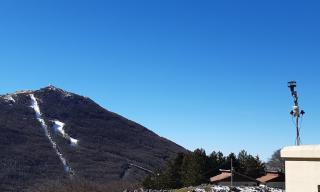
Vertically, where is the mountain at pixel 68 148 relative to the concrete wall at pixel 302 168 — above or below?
above

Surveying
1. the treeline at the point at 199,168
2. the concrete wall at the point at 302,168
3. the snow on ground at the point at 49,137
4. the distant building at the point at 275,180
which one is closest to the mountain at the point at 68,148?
the snow on ground at the point at 49,137

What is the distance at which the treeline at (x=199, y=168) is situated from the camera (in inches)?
2667

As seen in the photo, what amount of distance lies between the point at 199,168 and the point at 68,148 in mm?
101562

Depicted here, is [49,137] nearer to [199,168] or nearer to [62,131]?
[62,131]

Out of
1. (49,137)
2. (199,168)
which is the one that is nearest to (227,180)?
(199,168)

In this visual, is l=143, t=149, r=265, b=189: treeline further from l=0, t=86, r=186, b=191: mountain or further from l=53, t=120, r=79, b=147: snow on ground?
l=53, t=120, r=79, b=147: snow on ground

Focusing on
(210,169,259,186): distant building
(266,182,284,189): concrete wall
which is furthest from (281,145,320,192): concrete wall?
(266,182,284,189): concrete wall

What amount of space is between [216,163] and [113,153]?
98.5 metres

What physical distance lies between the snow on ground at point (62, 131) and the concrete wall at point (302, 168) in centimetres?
16118

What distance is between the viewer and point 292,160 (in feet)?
34.5

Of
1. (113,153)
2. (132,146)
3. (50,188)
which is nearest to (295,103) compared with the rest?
(50,188)

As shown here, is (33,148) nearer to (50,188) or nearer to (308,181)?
(50,188)

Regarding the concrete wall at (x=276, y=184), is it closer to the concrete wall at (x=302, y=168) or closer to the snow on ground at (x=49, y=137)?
the concrete wall at (x=302, y=168)

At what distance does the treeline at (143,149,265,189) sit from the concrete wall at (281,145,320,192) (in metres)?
56.0
